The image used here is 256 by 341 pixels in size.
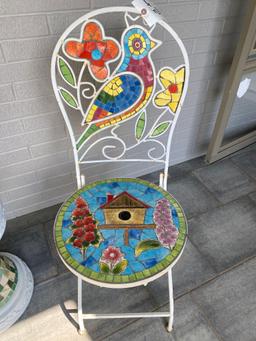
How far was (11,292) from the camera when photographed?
1261 millimetres

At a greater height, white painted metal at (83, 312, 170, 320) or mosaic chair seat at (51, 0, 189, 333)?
mosaic chair seat at (51, 0, 189, 333)

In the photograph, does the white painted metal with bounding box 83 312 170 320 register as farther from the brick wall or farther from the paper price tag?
the paper price tag

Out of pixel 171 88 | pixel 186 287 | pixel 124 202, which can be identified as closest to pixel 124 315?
pixel 186 287

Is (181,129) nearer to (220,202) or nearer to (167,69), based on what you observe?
(220,202)

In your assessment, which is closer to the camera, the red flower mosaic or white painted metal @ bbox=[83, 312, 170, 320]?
the red flower mosaic

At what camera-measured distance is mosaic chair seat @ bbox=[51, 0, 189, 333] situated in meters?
0.94

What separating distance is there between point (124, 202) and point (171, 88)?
50 cm

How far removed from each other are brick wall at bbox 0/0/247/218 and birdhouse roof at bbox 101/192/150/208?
552 millimetres

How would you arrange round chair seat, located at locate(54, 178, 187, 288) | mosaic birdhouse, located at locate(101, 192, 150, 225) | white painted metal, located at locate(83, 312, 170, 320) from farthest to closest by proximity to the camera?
white painted metal, located at locate(83, 312, 170, 320) < mosaic birdhouse, located at locate(101, 192, 150, 225) < round chair seat, located at locate(54, 178, 187, 288)

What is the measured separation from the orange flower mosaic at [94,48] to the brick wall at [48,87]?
258mm

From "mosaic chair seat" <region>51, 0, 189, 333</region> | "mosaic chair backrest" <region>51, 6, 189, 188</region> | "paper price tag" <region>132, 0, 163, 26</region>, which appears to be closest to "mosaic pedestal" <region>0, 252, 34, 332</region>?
"mosaic chair seat" <region>51, 0, 189, 333</region>

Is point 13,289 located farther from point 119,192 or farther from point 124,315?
point 119,192

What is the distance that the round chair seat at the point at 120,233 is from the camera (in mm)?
921

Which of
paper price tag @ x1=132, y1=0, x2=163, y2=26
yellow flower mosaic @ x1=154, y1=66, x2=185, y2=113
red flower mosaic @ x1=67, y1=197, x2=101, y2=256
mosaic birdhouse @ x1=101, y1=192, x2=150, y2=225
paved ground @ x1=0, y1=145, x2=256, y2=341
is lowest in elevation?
paved ground @ x1=0, y1=145, x2=256, y2=341
